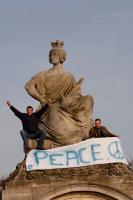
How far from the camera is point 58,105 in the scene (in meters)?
21.6

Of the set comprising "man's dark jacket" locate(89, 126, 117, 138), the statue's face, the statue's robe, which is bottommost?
"man's dark jacket" locate(89, 126, 117, 138)

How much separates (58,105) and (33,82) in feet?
4.21

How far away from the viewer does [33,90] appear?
2223 centimetres

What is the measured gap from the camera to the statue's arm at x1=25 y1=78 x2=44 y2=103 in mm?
22047

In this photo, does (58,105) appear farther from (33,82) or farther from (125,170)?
(125,170)

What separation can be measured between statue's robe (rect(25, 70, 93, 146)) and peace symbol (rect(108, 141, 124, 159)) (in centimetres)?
104

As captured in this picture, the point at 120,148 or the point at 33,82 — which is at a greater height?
the point at 33,82

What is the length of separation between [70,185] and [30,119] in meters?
2.21

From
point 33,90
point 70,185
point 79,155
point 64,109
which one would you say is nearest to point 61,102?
point 64,109

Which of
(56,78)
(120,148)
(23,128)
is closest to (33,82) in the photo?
(56,78)

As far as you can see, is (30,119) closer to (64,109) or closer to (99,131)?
(64,109)

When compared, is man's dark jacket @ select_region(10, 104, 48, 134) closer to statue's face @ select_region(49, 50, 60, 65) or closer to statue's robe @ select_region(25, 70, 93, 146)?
statue's robe @ select_region(25, 70, 93, 146)

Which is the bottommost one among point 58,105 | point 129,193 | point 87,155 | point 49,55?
point 129,193

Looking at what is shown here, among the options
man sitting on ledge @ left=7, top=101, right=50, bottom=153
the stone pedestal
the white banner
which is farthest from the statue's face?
the stone pedestal
